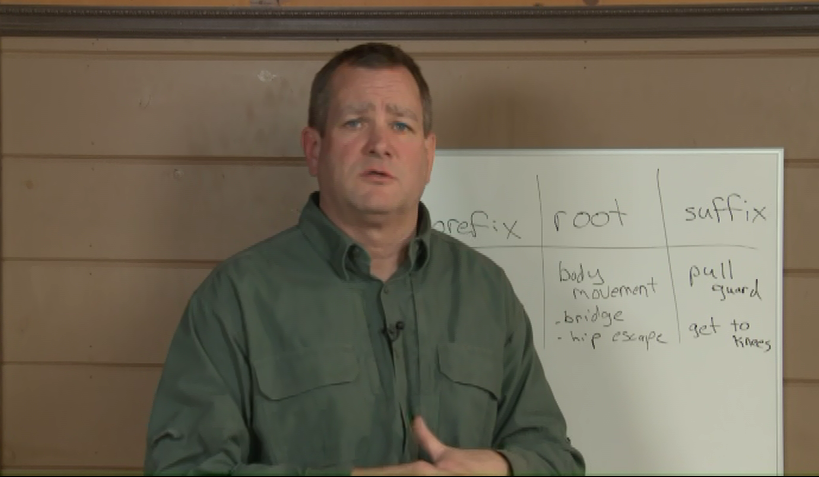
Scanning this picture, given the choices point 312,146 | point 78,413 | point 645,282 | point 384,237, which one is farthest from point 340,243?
point 78,413

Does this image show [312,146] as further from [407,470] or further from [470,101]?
[407,470]

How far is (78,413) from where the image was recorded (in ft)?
6.25

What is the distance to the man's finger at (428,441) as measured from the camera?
129 cm

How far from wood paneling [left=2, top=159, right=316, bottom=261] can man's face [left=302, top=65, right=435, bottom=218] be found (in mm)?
446

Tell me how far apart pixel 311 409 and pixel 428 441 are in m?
0.22

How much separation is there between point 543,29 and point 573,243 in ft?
1.68

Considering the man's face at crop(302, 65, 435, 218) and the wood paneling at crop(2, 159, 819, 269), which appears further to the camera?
the wood paneling at crop(2, 159, 819, 269)

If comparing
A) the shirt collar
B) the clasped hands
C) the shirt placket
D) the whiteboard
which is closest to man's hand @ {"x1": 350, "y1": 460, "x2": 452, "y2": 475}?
the clasped hands

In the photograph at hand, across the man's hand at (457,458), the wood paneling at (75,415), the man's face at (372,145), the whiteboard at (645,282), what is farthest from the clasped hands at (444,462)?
the wood paneling at (75,415)

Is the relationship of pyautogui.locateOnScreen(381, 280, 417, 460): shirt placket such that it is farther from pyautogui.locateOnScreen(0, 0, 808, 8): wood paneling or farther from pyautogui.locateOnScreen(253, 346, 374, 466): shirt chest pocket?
pyautogui.locateOnScreen(0, 0, 808, 8): wood paneling

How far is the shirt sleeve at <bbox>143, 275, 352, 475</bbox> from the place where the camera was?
1265 millimetres

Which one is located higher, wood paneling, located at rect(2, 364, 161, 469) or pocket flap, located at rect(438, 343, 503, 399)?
pocket flap, located at rect(438, 343, 503, 399)

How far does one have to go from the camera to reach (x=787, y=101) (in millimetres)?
1850

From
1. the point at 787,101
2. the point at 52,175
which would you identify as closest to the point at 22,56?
the point at 52,175
